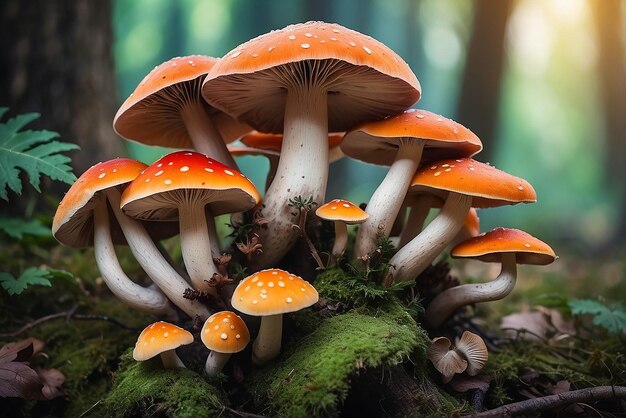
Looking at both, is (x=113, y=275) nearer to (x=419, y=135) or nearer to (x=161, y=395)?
(x=161, y=395)

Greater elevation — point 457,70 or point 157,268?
point 457,70

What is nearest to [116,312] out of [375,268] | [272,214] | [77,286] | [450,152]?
[77,286]

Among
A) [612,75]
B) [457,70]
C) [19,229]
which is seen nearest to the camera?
[19,229]

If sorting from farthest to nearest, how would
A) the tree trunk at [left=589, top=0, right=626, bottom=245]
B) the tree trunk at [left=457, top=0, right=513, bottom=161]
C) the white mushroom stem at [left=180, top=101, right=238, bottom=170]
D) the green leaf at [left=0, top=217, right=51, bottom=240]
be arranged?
the tree trunk at [left=589, top=0, right=626, bottom=245]
the tree trunk at [left=457, top=0, right=513, bottom=161]
the green leaf at [left=0, top=217, right=51, bottom=240]
the white mushroom stem at [left=180, top=101, right=238, bottom=170]

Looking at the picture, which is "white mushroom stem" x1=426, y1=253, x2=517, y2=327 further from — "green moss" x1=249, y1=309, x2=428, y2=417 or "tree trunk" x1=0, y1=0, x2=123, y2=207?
"tree trunk" x1=0, y1=0, x2=123, y2=207

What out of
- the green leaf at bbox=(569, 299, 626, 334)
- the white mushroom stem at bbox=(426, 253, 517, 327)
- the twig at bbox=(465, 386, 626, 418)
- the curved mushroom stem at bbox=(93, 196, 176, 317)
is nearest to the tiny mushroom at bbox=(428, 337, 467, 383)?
the twig at bbox=(465, 386, 626, 418)

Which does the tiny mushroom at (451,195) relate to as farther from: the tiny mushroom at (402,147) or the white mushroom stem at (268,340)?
the white mushroom stem at (268,340)

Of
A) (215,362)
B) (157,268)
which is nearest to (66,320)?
(157,268)
